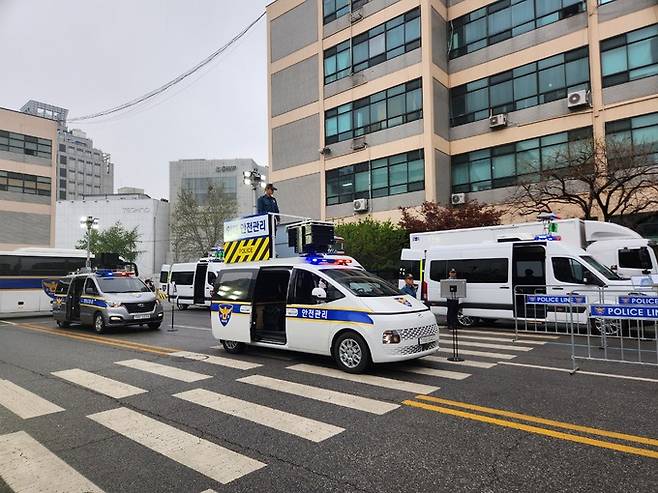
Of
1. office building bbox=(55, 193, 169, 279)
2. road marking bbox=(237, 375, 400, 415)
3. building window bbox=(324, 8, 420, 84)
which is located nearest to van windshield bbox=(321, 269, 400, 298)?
road marking bbox=(237, 375, 400, 415)

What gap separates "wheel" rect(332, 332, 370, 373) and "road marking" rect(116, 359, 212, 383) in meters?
2.31

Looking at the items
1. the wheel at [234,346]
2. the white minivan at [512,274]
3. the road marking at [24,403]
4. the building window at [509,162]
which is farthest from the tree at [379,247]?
the road marking at [24,403]

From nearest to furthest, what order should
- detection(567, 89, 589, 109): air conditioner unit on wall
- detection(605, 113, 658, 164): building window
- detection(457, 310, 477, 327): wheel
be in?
detection(457, 310, 477, 327): wheel → detection(605, 113, 658, 164): building window → detection(567, 89, 589, 109): air conditioner unit on wall

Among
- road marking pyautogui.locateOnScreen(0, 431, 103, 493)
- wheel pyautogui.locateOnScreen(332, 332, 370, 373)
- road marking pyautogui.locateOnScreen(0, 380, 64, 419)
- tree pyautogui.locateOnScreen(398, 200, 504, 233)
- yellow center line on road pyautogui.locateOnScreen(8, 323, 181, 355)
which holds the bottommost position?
yellow center line on road pyautogui.locateOnScreen(8, 323, 181, 355)

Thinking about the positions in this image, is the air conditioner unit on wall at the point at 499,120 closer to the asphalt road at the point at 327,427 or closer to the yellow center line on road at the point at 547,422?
the asphalt road at the point at 327,427

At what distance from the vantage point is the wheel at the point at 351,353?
7.47 meters

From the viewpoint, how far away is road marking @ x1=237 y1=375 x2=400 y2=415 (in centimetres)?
579

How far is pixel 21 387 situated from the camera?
7297 millimetres

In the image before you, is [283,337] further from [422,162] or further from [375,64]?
[375,64]

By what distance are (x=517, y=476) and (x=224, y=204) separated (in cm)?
5665

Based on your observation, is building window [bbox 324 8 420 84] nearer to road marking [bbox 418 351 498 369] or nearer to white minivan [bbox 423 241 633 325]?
white minivan [bbox 423 241 633 325]

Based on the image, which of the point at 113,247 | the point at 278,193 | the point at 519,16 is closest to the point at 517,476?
the point at 519,16

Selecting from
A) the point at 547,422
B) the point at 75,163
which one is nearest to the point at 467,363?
the point at 547,422

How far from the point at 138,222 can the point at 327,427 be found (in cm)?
8705
